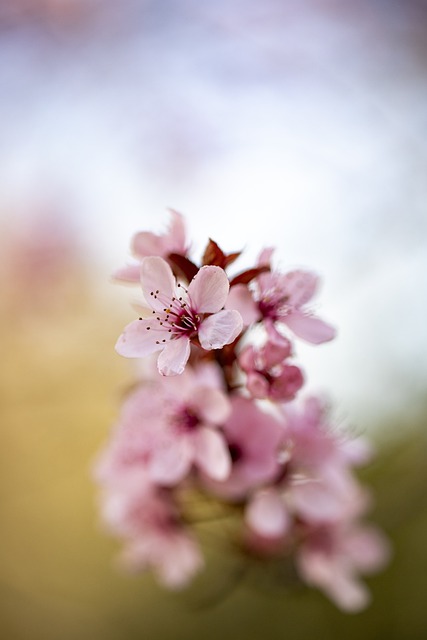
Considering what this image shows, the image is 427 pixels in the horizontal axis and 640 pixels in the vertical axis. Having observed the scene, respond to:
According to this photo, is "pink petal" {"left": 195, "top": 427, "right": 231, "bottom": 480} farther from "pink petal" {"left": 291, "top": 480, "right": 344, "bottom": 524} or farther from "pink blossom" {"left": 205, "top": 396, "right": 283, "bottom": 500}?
"pink petal" {"left": 291, "top": 480, "right": 344, "bottom": 524}

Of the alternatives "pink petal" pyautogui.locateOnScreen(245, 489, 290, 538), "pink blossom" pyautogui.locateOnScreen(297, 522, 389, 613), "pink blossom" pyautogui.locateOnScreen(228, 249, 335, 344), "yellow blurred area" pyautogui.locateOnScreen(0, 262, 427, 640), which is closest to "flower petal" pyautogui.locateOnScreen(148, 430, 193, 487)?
"pink petal" pyautogui.locateOnScreen(245, 489, 290, 538)

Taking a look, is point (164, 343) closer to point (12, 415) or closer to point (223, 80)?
point (223, 80)

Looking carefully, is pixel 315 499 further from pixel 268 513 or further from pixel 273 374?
pixel 273 374

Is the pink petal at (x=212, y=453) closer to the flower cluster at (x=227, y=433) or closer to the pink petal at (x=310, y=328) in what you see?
the flower cluster at (x=227, y=433)

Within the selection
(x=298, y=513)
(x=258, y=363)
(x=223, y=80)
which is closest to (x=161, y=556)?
(x=298, y=513)

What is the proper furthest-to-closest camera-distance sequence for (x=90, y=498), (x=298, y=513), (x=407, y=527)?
(x=90, y=498)
(x=407, y=527)
(x=298, y=513)
